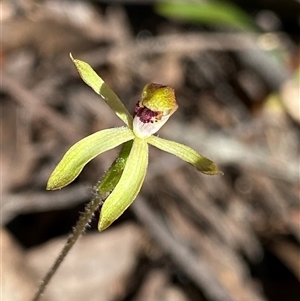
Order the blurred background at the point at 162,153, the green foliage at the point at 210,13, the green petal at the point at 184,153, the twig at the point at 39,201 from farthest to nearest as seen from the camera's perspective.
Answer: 1. the green foliage at the point at 210,13
2. the blurred background at the point at 162,153
3. the twig at the point at 39,201
4. the green petal at the point at 184,153

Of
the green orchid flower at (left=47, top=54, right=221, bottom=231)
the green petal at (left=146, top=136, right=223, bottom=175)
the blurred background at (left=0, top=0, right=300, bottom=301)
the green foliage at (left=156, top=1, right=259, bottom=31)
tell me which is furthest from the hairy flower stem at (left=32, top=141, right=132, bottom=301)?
the green foliage at (left=156, top=1, right=259, bottom=31)

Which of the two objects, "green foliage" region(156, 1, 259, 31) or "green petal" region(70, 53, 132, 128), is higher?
"green petal" region(70, 53, 132, 128)

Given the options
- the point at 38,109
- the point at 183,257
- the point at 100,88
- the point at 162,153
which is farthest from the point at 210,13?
the point at 100,88

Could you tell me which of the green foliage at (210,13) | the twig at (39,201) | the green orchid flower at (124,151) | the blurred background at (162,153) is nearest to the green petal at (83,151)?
the green orchid flower at (124,151)

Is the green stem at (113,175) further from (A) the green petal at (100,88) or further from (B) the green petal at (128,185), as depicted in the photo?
(A) the green petal at (100,88)

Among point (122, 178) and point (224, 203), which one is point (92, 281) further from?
point (122, 178)

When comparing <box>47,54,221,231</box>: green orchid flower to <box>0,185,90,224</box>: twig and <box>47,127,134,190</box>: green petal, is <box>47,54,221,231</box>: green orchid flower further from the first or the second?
<box>0,185,90,224</box>: twig

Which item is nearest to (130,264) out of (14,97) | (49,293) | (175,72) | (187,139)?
(49,293)
